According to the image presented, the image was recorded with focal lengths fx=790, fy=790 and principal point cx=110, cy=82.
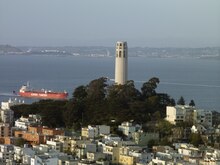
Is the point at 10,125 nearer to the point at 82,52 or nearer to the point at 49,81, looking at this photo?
the point at 49,81

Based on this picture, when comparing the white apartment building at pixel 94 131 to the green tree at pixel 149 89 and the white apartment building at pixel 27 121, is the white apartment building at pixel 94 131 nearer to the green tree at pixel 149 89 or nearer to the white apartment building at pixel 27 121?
the white apartment building at pixel 27 121

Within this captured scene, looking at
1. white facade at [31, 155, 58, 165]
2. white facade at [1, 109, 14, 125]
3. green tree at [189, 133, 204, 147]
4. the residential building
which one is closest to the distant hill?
white facade at [1, 109, 14, 125]

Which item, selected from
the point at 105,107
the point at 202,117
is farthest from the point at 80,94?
the point at 202,117

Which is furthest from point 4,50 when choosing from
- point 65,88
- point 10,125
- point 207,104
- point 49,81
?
point 10,125

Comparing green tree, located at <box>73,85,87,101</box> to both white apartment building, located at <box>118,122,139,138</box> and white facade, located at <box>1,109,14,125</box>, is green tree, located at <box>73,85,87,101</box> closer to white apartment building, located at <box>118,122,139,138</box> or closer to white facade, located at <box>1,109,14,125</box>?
white facade, located at <box>1,109,14,125</box>

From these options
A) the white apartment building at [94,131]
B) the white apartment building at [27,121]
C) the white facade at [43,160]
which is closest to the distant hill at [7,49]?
the white apartment building at [27,121]

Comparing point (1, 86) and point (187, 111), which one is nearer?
point (187, 111)

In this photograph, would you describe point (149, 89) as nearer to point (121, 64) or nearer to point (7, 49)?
A: point (121, 64)
